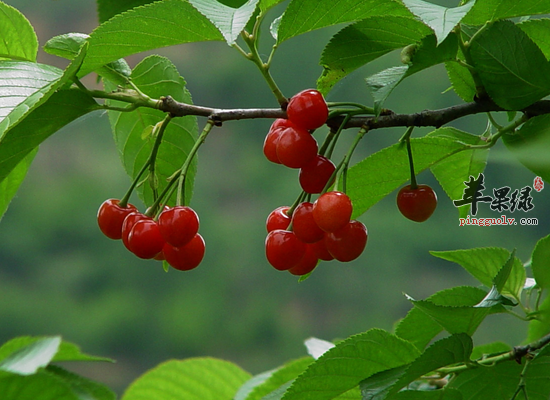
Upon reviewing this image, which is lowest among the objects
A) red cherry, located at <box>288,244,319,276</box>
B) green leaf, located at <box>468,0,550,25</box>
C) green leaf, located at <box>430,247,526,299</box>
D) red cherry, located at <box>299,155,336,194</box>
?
green leaf, located at <box>430,247,526,299</box>

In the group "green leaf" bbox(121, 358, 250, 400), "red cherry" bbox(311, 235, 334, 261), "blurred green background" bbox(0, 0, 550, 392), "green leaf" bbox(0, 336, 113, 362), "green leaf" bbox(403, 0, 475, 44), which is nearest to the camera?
"green leaf" bbox(403, 0, 475, 44)

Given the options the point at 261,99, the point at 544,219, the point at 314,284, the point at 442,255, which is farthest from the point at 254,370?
the point at 442,255

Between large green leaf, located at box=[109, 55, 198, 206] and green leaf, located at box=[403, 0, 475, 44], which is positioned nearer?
green leaf, located at box=[403, 0, 475, 44]

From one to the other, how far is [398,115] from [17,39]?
434mm

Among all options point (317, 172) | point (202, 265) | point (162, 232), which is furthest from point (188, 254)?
point (202, 265)

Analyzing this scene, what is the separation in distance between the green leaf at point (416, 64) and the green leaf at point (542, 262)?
27 centimetres

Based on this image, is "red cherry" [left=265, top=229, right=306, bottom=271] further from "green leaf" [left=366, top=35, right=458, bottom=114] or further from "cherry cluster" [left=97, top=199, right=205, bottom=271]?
"green leaf" [left=366, top=35, right=458, bottom=114]

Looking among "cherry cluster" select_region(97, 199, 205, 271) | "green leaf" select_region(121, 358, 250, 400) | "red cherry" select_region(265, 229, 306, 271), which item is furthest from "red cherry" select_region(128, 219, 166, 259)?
"green leaf" select_region(121, 358, 250, 400)

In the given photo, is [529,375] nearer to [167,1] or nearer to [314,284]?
[167,1]

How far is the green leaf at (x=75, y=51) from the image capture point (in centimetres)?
67

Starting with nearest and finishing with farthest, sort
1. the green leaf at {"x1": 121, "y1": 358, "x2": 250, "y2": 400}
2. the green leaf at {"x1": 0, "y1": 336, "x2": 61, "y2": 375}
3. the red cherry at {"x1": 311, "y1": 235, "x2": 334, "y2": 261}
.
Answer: the red cherry at {"x1": 311, "y1": 235, "x2": 334, "y2": 261}
the green leaf at {"x1": 0, "y1": 336, "x2": 61, "y2": 375}
the green leaf at {"x1": 121, "y1": 358, "x2": 250, "y2": 400}

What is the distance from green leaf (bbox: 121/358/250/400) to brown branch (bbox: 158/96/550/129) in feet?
1.87

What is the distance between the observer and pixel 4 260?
12.4m

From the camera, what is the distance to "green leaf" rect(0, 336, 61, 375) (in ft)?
2.67
